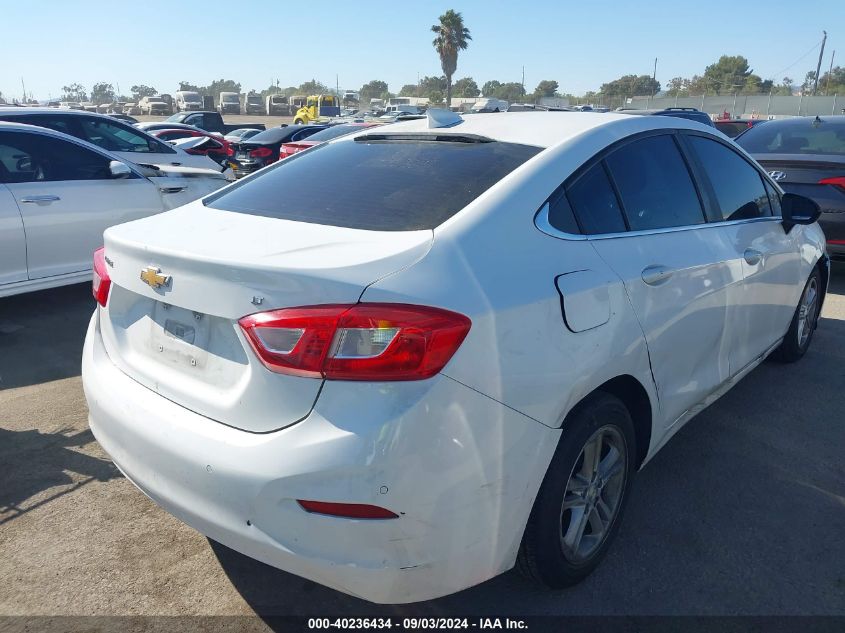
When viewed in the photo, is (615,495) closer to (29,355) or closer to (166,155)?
→ (29,355)

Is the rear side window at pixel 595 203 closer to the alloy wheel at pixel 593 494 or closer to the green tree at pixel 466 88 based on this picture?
the alloy wheel at pixel 593 494

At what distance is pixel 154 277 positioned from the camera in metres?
2.24

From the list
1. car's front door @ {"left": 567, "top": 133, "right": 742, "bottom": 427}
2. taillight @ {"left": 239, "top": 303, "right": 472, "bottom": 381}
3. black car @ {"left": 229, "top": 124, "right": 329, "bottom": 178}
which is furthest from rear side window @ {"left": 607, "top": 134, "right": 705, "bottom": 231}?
black car @ {"left": 229, "top": 124, "right": 329, "bottom": 178}

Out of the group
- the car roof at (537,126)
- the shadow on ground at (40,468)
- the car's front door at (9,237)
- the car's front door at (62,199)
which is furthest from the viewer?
the car's front door at (62,199)

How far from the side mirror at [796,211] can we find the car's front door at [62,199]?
523cm

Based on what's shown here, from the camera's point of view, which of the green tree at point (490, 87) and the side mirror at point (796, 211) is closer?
the side mirror at point (796, 211)

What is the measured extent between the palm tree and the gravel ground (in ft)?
226

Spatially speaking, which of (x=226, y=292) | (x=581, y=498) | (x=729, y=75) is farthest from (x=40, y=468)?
(x=729, y=75)

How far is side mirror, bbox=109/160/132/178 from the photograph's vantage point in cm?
613

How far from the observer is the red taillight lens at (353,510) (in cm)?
187

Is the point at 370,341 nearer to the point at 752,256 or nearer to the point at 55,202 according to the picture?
the point at 752,256

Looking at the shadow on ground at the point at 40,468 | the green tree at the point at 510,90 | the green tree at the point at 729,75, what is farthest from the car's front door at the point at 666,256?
the green tree at the point at 510,90

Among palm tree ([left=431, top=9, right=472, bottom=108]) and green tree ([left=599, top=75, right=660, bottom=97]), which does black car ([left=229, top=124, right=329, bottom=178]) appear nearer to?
palm tree ([left=431, top=9, right=472, bottom=108])

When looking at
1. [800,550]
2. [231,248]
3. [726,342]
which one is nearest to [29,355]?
[231,248]
